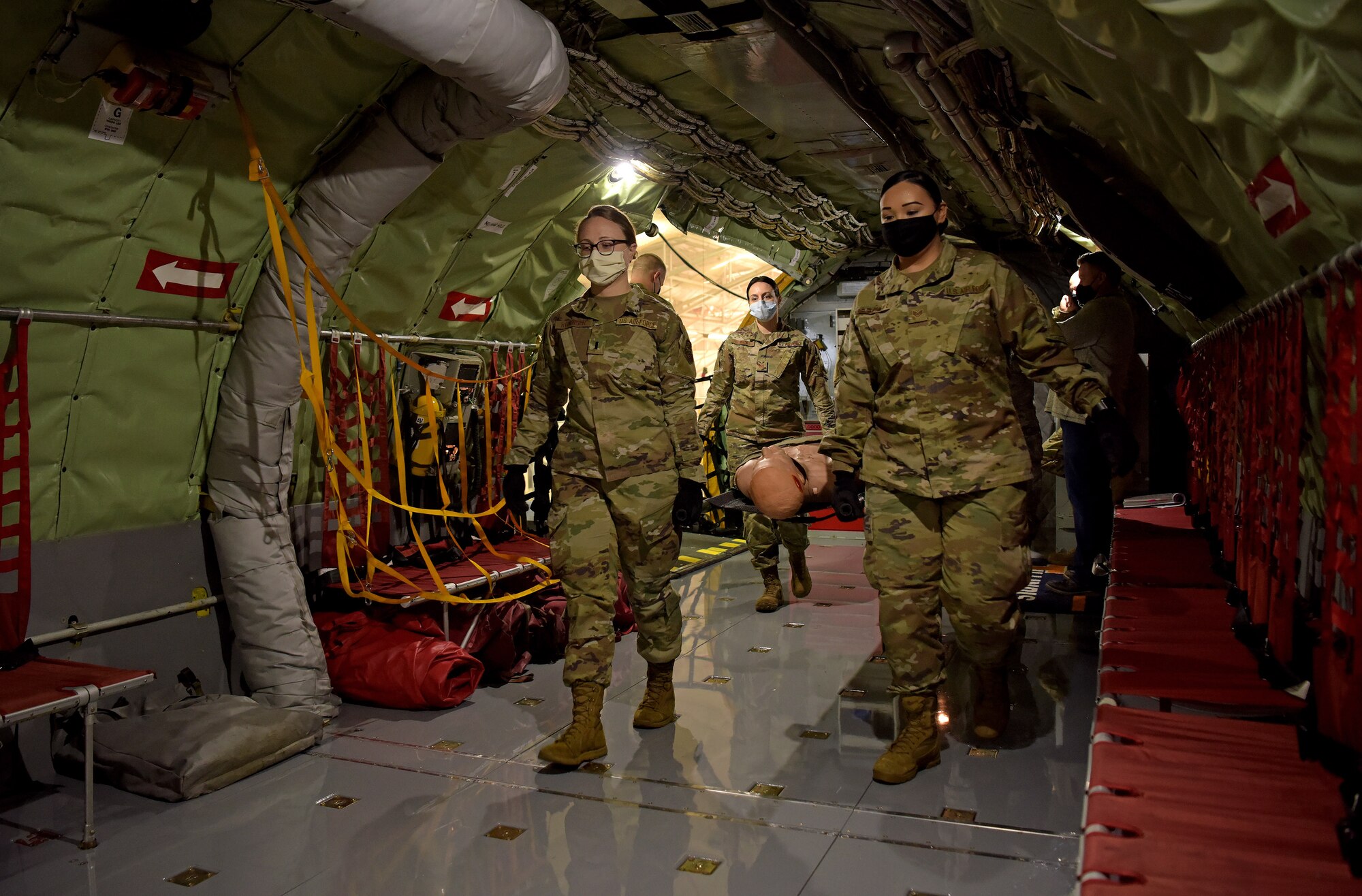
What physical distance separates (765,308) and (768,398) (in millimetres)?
604

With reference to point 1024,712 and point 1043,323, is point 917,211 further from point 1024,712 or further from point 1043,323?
point 1024,712

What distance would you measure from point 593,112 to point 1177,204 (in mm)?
3006

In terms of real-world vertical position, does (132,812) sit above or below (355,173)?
below

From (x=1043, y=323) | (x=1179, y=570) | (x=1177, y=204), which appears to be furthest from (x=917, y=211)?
(x=1179, y=570)

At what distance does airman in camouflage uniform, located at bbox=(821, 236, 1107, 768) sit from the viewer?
11.3ft

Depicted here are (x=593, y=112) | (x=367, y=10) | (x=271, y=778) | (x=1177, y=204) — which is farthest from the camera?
(x=593, y=112)

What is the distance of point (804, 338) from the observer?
6.66 m

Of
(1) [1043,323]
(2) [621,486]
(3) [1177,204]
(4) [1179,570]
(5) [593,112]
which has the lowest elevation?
(4) [1179,570]

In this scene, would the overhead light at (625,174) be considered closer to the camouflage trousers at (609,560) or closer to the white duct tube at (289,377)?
the white duct tube at (289,377)

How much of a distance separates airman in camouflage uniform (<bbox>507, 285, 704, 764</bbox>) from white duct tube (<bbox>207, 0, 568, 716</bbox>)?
87 centimetres

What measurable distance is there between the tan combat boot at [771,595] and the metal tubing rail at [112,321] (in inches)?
137

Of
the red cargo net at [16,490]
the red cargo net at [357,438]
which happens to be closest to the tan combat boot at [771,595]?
the red cargo net at [357,438]

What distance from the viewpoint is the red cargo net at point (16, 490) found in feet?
11.4

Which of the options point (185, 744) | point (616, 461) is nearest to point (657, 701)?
point (616, 461)
